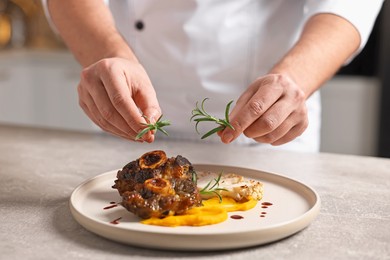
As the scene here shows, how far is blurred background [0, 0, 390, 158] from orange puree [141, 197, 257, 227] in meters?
2.04

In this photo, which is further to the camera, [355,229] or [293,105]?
[293,105]

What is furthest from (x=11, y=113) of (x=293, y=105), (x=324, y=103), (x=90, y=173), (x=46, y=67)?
(x=293, y=105)

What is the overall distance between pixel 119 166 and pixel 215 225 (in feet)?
1.60

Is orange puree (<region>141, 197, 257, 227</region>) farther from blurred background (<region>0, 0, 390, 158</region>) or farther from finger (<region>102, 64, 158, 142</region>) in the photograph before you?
blurred background (<region>0, 0, 390, 158</region>)

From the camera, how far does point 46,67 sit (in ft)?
10.5

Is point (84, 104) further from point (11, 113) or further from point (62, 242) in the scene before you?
point (11, 113)

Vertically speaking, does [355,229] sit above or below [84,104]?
below

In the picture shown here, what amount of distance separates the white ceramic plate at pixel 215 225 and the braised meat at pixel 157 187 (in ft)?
0.10

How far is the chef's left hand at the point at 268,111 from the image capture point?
3.43 ft

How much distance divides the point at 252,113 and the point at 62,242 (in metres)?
0.38

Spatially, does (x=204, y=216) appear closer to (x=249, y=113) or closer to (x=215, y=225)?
(x=215, y=225)

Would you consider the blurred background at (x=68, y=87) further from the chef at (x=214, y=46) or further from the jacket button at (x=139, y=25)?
the jacket button at (x=139, y=25)

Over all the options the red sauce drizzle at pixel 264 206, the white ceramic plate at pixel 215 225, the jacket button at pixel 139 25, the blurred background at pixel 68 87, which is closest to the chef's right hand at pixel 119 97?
A: the white ceramic plate at pixel 215 225

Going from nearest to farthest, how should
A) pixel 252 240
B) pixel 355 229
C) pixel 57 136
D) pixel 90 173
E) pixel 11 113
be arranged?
1. pixel 252 240
2. pixel 355 229
3. pixel 90 173
4. pixel 57 136
5. pixel 11 113
